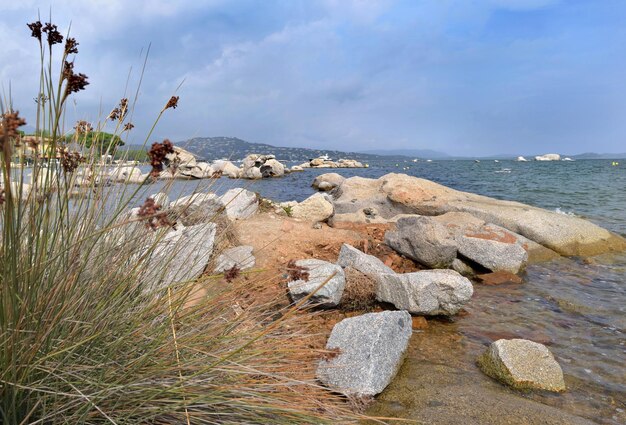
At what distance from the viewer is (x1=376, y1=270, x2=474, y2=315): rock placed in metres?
5.61

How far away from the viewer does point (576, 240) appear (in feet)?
33.8

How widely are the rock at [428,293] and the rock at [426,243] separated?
2.05 metres

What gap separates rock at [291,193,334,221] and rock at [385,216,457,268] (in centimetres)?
341

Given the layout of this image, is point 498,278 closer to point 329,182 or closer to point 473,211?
point 473,211

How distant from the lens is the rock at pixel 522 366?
4047 millimetres

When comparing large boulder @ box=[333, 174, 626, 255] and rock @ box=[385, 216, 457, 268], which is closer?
rock @ box=[385, 216, 457, 268]

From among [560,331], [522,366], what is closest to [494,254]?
[560,331]

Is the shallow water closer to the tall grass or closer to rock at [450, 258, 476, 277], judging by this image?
the tall grass

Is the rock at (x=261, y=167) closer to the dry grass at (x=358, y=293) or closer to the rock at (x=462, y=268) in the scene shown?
the rock at (x=462, y=268)

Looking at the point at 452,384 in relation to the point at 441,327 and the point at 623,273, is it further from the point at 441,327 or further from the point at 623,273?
the point at 623,273

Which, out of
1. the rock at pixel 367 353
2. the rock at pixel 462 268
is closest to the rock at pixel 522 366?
the rock at pixel 367 353

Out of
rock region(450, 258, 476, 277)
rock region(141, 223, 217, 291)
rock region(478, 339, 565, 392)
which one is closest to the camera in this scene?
rock region(141, 223, 217, 291)

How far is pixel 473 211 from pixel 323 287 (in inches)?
302

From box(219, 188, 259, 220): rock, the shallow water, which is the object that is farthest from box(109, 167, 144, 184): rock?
box(219, 188, 259, 220): rock
